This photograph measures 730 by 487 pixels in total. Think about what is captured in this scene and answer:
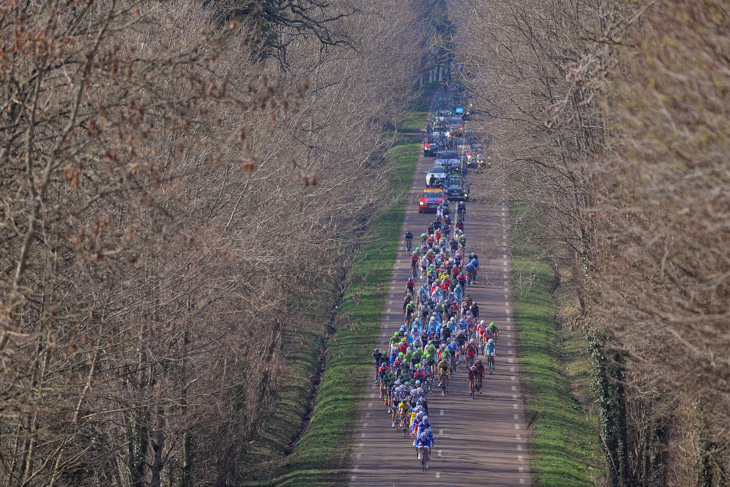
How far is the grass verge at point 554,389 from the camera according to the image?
30.4 metres

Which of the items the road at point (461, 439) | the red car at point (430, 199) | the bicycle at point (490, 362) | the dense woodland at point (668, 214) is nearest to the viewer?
the dense woodland at point (668, 214)

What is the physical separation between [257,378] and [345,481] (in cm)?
356

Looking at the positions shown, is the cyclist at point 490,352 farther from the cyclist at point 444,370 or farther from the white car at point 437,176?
the white car at point 437,176

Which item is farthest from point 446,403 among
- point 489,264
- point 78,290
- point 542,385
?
point 78,290

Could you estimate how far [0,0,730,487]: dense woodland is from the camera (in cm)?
1212

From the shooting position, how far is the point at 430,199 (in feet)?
193

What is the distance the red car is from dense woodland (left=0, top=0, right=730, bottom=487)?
20804mm

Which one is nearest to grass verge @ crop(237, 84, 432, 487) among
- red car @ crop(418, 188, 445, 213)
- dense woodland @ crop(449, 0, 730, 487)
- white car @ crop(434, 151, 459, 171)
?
red car @ crop(418, 188, 445, 213)

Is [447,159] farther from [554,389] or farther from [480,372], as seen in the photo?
[480,372]

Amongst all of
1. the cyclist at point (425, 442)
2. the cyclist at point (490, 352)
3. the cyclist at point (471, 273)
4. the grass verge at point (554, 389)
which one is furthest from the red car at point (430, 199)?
the cyclist at point (425, 442)

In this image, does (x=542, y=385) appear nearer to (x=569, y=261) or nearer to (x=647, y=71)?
(x=569, y=261)

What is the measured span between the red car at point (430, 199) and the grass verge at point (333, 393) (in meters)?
2.53

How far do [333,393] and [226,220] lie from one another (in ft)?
46.8

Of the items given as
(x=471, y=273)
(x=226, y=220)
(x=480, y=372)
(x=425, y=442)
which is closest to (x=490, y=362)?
(x=480, y=372)
